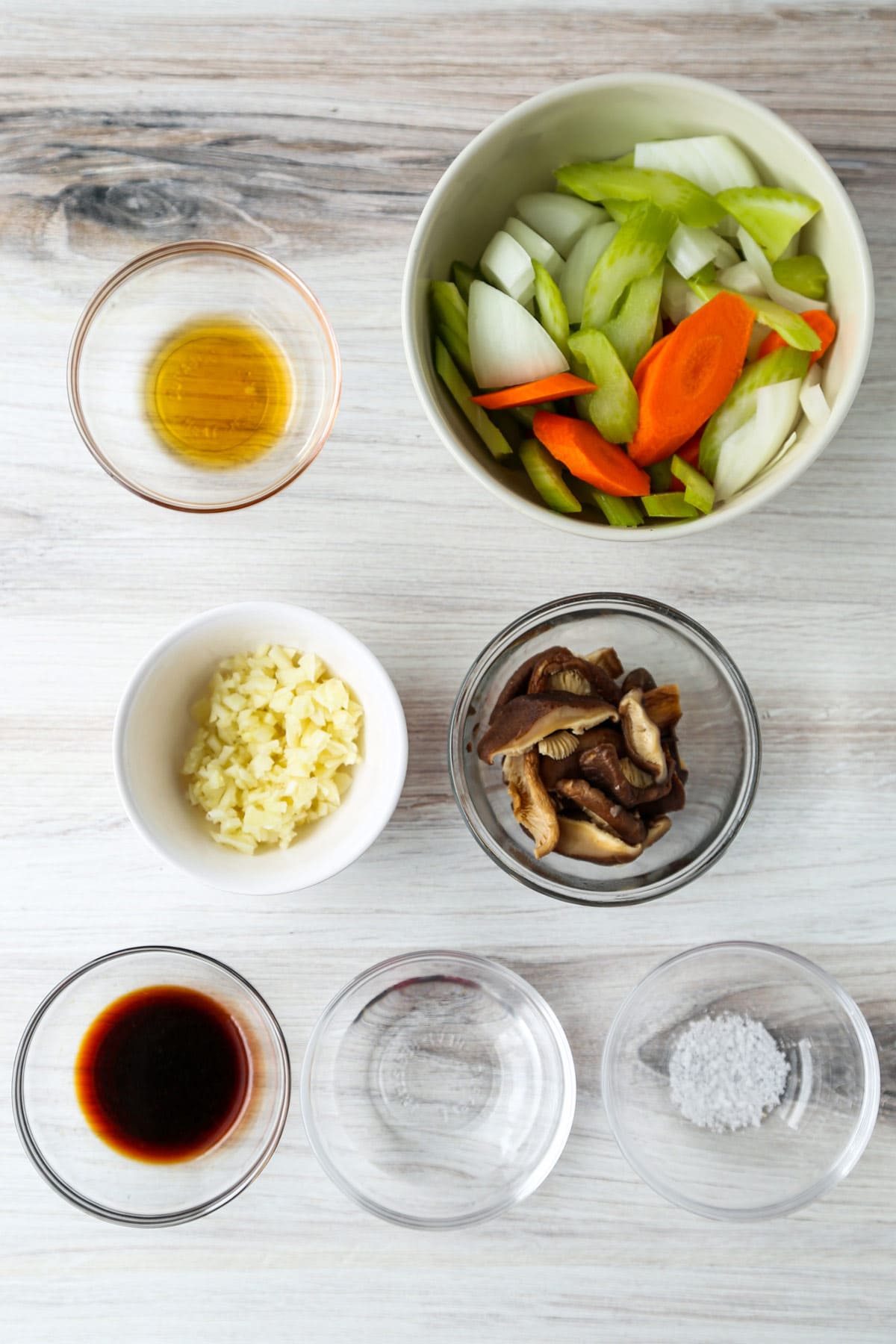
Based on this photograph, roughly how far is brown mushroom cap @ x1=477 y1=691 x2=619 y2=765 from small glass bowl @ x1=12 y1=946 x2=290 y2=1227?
445 millimetres

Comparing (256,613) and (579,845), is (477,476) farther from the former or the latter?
(579,845)

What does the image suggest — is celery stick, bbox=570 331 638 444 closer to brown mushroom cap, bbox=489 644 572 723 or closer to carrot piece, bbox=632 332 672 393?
carrot piece, bbox=632 332 672 393

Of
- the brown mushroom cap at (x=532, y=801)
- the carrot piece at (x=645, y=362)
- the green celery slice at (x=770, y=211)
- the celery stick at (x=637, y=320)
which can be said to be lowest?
the brown mushroom cap at (x=532, y=801)

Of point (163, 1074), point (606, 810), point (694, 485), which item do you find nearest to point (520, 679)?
point (606, 810)

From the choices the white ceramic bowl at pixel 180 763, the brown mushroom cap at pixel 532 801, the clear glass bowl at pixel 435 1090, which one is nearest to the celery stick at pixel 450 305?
the white ceramic bowl at pixel 180 763

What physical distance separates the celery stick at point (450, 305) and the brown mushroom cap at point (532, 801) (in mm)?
450

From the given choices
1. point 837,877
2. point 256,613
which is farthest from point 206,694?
point 837,877

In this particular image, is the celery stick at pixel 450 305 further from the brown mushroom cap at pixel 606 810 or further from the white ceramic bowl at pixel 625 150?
the brown mushroom cap at pixel 606 810

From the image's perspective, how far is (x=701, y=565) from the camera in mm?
1217

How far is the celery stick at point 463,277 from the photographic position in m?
1.08

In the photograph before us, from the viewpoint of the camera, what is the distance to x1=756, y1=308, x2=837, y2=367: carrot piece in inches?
40.4

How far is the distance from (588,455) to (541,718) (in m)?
0.27

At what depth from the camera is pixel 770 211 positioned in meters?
1.00

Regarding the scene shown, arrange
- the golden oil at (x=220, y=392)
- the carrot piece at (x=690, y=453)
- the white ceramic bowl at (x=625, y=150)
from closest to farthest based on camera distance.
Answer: the white ceramic bowl at (x=625, y=150) → the carrot piece at (x=690, y=453) → the golden oil at (x=220, y=392)
